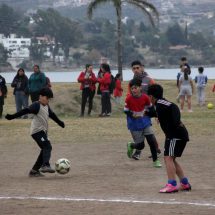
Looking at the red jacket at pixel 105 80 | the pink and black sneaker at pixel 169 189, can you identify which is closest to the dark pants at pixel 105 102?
the red jacket at pixel 105 80

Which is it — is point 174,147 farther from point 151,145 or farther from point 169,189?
point 151,145

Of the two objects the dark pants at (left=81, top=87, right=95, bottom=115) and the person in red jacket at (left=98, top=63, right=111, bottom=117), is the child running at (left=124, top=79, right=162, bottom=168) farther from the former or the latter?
the dark pants at (left=81, top=87, right=95, bottom=115)

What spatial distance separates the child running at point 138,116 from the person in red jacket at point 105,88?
442 inches

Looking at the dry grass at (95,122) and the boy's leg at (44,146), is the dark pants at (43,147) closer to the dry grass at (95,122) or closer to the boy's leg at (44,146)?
the boy's leg at (44,146)

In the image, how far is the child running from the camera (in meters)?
14.5

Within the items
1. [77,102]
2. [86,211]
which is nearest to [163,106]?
[86,211]

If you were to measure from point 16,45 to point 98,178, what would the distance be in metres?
88.2

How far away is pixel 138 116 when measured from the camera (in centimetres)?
1463

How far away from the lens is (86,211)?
1002 centimetres

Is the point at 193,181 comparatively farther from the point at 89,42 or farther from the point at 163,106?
the point at 89,42

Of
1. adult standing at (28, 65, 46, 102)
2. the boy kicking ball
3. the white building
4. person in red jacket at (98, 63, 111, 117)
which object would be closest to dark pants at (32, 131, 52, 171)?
the boy kicking ball

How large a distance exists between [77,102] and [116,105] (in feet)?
4.24

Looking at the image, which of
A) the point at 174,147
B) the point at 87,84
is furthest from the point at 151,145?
the point at 87,84

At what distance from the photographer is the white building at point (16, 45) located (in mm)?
99625
